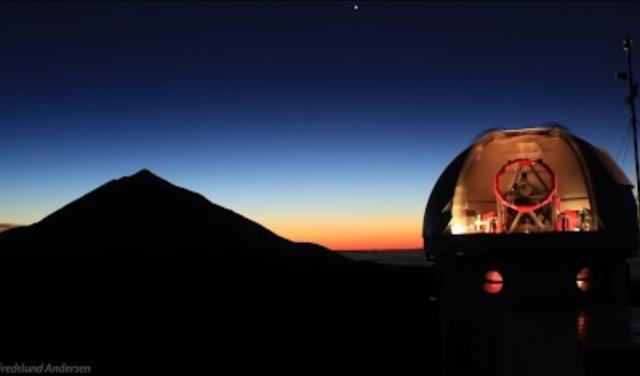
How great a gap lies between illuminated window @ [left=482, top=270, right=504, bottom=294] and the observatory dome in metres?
0.71

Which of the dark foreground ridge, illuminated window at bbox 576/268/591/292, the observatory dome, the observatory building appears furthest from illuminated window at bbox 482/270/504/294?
the dark foreground ridge

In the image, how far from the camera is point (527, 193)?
1602 cm

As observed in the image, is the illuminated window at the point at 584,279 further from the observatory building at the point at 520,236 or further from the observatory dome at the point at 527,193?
the observatory dome at the point at 527,193

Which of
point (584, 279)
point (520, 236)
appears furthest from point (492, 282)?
point (584, 279)

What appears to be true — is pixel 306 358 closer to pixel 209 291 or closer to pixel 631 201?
pixel 631 201

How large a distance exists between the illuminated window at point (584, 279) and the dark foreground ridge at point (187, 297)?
29.3 feet

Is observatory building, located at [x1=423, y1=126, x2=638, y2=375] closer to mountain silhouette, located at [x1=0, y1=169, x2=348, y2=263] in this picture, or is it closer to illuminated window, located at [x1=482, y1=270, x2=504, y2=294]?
illuminated window, located at [x1=482, y1=270, x2=504, y2=294]

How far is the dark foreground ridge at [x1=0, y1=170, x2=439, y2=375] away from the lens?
24.7 meters

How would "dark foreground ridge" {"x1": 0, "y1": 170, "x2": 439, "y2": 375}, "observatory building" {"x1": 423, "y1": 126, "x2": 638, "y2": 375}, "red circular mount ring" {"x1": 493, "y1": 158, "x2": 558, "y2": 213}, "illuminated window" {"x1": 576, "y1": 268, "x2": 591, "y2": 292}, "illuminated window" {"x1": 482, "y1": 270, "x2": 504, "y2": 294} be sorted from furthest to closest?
1. "dark foreground ridge" {"x1": 0, "y1": 170, "x2": 439, "y2": 375}
2. "red circular mount ring" {"x1": 493, "y1": 158, "x2": 558, "y2": 213}
3. "illuminated window" {"x1": 482, "y1": 270, "x2": 504, "y2": 294}
4. "illuminated window" {"x1": 576, "y1": 268, "x2": 591, "y2": 292}
5. "observatory building" {"x1": 423, "y1": 126, "x2": 638, "y2": 375}

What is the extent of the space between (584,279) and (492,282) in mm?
2072

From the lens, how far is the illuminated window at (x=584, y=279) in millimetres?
13883

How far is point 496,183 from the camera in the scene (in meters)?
15.8

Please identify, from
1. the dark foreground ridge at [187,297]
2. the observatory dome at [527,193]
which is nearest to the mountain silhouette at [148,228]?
the dark foreground ridge at [187,297]

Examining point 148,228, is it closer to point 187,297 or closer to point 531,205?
point 187,297
